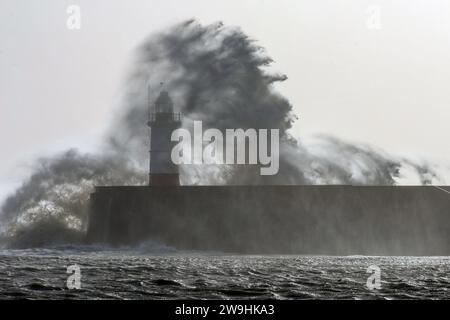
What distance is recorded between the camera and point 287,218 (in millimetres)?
46094

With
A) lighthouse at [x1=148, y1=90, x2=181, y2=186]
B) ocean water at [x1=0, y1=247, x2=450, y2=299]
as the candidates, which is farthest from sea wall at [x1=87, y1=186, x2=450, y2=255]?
ocean water at [x1=0, y1=247, x2=450, y2=299]

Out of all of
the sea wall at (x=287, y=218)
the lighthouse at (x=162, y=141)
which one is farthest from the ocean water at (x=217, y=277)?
the lighthouse at (x=162, y=141)

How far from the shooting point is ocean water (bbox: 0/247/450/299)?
25.2 metres

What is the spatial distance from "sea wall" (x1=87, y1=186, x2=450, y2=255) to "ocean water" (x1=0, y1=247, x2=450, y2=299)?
1.94 meters

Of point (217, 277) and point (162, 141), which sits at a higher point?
point (162, 141)

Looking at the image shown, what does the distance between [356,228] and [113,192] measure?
32.8 ft

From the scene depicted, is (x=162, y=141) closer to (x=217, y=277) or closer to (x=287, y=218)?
(x=287, y=218)

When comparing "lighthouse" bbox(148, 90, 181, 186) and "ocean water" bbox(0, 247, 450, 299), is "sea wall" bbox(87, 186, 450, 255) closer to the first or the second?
"lighthouse" bbox(148, 90, 181, 186)

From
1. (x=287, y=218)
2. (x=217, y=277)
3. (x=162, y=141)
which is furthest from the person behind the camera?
(x=162, y=141)

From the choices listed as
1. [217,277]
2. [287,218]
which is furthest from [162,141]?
[217,277]

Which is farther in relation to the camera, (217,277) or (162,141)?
(162,141)

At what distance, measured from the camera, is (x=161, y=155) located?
47.1 m

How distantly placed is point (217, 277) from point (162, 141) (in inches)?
706
